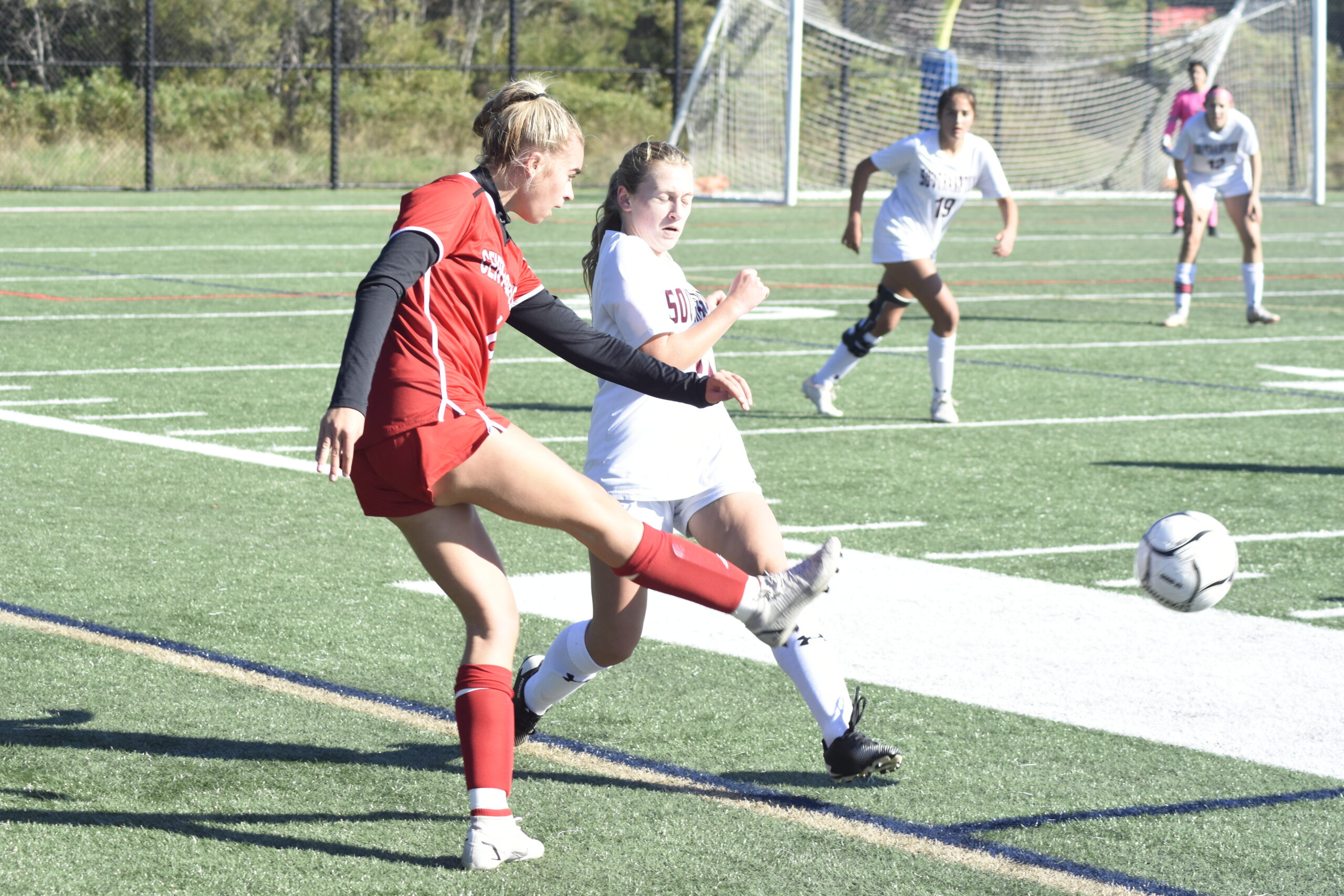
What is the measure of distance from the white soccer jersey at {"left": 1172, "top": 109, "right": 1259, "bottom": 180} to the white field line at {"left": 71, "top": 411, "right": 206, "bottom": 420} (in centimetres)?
1035

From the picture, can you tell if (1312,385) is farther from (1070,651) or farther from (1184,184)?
(1070,651)

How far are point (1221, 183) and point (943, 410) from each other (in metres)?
7.48

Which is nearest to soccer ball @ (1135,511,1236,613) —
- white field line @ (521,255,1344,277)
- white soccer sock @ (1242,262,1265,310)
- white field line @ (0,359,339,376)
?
white field line @ (0,359,339,376)

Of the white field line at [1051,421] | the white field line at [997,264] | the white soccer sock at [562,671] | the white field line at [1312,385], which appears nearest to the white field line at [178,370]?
the white field line at [1051,421]

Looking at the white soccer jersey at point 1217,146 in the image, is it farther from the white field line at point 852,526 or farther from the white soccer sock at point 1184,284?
the white field line at point 852,526

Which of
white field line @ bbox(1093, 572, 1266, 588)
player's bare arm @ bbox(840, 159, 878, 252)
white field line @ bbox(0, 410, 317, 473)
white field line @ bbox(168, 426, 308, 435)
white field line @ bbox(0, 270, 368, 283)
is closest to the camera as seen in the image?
white field line @ bbox(1093, 572, 1266, 588)

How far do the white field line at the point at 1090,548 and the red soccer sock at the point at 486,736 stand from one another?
3691 mm

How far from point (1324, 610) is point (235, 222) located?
22.9 metres

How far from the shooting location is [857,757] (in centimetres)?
464

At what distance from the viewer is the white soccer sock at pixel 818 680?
4738 millimetres

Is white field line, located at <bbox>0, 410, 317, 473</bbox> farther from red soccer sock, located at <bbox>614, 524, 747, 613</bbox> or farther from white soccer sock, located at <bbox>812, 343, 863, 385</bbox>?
red soccer sock, located at <bbox>614, 524, 747, 613</bbox>

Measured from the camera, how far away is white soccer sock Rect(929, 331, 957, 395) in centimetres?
1134

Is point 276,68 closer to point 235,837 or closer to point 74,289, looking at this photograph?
point 74,289

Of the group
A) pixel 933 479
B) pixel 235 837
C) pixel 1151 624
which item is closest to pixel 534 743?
pixel 235 837
